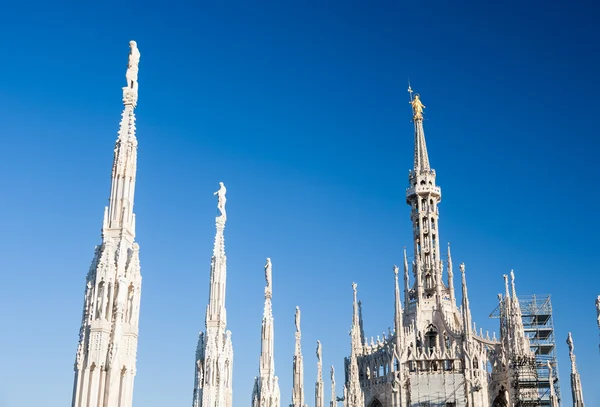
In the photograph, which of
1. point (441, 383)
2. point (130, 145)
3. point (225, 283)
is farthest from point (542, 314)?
point (130, 145)

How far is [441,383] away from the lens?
65.6 metres

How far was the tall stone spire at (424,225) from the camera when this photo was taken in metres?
75.2

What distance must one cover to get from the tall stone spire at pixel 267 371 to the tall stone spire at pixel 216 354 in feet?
13.0

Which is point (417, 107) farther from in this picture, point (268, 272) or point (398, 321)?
point (268, 272)

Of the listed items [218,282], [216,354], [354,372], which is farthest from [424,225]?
[216,354]

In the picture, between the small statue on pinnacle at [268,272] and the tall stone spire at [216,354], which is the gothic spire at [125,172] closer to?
the tall stone spire at [216,354]

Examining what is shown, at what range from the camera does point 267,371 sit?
3959cm

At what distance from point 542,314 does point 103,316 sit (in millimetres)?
61796

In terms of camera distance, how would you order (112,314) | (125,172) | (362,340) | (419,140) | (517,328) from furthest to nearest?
1. (419,140)
2. (362,340)
3. (517,328)
4. (125,172)
5. (112,314)

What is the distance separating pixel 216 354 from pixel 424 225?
159 feet

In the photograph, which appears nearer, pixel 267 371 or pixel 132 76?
pixel 132 76

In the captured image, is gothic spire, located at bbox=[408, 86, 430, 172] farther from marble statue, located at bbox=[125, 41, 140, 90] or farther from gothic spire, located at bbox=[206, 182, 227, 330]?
marble statue, located at bbox=[125, 41, 140, 90]

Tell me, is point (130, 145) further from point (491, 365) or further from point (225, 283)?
point (491, 365)

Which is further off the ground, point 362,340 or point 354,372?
Result: point 362,340
